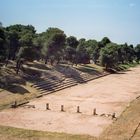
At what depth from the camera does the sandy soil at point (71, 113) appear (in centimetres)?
2162

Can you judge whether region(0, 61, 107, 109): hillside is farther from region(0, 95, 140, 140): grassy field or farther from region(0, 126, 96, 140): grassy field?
region(0, 95, 140, 140): grassy field

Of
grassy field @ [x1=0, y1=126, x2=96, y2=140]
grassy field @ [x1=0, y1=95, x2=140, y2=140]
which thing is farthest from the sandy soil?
grassy field @ [x1=0, y1=126, x2=96, y2=140]

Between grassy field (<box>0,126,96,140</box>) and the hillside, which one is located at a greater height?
the hillside

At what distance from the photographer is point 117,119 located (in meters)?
23.8

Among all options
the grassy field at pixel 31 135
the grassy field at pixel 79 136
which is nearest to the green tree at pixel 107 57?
the grassy field at pixel 79 136

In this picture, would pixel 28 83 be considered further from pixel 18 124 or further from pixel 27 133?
pixel 27 133

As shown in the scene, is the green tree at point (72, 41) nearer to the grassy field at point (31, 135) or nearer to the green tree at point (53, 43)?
the green tree at point (53, 43)

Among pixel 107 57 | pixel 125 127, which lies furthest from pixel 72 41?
pixel 125 127

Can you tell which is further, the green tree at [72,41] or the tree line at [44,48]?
the green tree at [72,41]

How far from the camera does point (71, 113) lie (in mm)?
26000

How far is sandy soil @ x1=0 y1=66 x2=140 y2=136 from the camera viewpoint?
70.9 ft

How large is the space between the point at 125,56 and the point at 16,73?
68034mm

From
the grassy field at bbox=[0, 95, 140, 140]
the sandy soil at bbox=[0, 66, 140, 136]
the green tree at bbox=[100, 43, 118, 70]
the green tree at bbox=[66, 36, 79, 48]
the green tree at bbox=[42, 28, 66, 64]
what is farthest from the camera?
the green tree at bbox=[66, 36, 79, 48]

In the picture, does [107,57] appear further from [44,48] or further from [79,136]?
[79,136]
